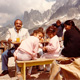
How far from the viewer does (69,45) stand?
2.94m

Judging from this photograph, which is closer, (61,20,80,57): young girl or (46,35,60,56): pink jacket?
(61,20,80,57): young girl

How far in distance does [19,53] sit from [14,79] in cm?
95

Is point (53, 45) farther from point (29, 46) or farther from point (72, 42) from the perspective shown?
point (29, 46)

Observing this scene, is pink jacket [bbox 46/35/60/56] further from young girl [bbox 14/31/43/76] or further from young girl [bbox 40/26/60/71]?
young girl [bbox 14/31/43/76]

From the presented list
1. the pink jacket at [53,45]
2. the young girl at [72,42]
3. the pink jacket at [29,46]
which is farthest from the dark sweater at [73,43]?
the pink jacket at [29,46]

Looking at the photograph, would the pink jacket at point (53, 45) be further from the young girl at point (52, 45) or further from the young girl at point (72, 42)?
the young girl at point (72, 42)

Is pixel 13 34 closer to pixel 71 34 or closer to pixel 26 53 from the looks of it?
pixel 26 53

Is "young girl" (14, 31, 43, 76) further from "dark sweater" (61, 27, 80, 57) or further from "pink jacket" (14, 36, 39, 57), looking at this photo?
"dark sweater" (61, 27, 80, 57)

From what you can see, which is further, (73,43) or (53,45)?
(53,45)

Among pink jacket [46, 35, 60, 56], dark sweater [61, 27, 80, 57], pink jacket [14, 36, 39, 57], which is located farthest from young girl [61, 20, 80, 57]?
pink jacket [14, 36, 39, 57]

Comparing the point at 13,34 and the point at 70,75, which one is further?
the point at 13,34

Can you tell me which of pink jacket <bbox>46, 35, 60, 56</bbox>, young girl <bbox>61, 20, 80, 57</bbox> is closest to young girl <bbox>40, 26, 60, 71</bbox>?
pink jacket <bbox>46, 35, 60, 56</bbox>

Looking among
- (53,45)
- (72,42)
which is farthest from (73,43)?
(53,45)

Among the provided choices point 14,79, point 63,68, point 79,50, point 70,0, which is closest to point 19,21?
point 14,79
